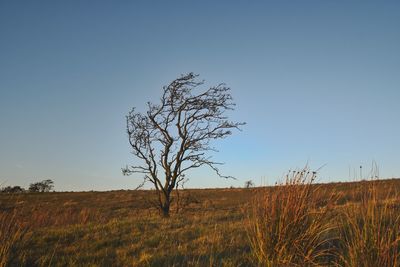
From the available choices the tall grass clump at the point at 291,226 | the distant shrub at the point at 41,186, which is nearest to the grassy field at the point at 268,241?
the tall grass clump at the point at 291,226

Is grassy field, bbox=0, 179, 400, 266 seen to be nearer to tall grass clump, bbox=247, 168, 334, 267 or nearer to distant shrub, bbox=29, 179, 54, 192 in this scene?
tall grass clump, bbox=247, 168, 334, 267

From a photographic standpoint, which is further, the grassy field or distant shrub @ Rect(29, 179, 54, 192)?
distant shrub @ Rect(29, 179, 54, 192)

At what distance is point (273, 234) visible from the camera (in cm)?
473

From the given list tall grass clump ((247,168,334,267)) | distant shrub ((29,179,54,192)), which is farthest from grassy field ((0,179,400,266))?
distant shrub ((29,179,54,192))

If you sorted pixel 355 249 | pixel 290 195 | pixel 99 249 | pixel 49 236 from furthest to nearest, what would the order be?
pixel 49 236
pixel 99 249
pixel 290 195
pixel 355 249

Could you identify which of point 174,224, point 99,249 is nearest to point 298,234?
point 99,249

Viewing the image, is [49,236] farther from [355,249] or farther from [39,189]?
[39,189]

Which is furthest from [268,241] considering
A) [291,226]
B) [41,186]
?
[41,186]

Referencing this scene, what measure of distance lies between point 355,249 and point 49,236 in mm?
6245

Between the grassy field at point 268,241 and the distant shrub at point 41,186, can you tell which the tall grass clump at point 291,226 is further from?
the distant shrub at point 41,186

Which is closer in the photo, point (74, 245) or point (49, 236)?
point (74, 245)

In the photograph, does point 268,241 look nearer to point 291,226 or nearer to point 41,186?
point 291,226

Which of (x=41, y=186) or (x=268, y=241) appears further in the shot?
(x=41, y=186)

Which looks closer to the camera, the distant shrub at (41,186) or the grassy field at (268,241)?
the grassy field at (268,241)
